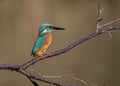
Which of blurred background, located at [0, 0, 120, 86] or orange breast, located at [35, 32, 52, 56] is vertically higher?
orange breast, located at [35, 32, 52, 56]

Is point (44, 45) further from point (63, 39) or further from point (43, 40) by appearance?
point (63, 39)

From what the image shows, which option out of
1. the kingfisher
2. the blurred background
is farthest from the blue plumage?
the blurred background

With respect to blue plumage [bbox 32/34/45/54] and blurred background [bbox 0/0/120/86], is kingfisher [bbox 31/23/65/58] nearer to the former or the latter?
blue plumage [bbox 32/34/45/54]

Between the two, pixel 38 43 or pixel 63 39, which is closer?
pixel 38 43

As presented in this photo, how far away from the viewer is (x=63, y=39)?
684 cm

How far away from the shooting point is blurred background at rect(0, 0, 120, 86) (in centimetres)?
576

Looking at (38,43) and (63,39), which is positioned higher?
(38,43)

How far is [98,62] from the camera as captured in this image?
6195 millimetres

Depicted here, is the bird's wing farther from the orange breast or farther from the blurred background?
the blurred background

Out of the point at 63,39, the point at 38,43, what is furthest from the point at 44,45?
the point at 63,39

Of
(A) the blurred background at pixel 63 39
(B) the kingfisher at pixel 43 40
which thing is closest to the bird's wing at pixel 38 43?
(B) the kingfisher at pixel 43 40

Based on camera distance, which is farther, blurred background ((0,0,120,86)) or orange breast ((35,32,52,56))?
blurred background ((0,0,120,86))

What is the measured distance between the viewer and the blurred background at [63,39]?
5.76m

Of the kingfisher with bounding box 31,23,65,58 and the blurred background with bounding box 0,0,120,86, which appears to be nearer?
the kingfisher with bounding box 31,23,65,58
